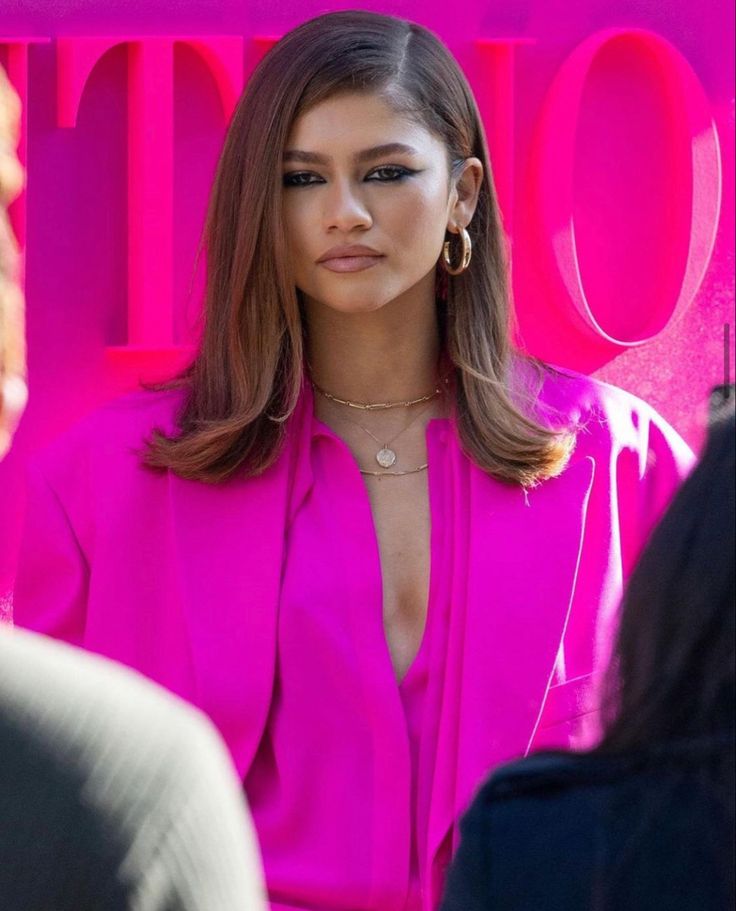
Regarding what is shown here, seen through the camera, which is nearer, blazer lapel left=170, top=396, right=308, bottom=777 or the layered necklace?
blazer lapel left=170, top=396, right=308, bottom=777

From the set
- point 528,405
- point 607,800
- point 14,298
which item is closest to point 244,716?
point 528,405

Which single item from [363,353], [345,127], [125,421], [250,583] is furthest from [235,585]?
[345,127]

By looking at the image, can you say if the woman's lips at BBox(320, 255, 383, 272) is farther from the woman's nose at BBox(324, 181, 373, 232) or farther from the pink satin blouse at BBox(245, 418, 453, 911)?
the pink satin blouse at BBox(245, 418, 453, 911)

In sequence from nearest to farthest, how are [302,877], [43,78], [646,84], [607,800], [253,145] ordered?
[607,800] → [302,877] → [253,145] → [43,78] → [646,84]

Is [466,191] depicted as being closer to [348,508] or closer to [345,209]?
[345,209]

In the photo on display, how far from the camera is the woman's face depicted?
277cm

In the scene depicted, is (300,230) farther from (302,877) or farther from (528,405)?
(302,877)

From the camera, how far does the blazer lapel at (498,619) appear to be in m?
2.65

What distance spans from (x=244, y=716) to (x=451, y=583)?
0.34 m

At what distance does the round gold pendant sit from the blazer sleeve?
45cm

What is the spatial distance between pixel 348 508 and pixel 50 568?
430mm

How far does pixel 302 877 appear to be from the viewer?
2.62 m

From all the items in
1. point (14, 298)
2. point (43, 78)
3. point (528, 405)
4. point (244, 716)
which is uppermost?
point (43, 78)

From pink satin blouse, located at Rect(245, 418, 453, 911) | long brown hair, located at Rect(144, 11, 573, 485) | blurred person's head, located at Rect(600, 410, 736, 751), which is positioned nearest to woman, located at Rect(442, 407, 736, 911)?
blurred person's head, located at Rect(600, 410, 736, 751)
